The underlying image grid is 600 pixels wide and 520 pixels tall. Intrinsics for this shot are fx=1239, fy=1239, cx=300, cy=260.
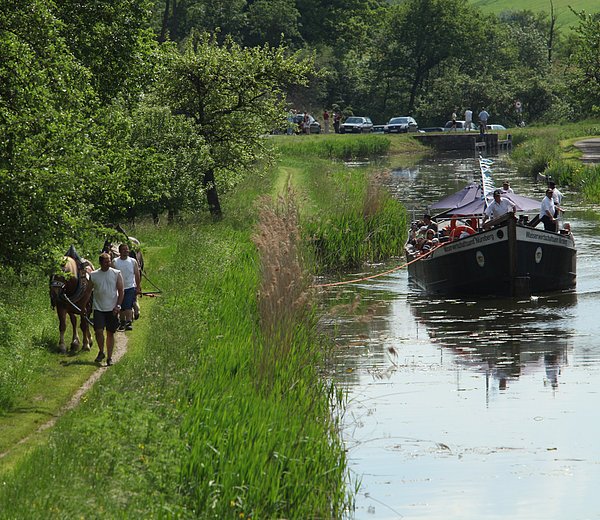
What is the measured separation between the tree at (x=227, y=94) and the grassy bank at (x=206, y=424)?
13.9 metres

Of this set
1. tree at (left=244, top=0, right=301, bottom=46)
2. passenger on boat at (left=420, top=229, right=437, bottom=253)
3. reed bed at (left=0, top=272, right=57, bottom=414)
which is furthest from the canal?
tree at (left=244, top=0, right=301, bottom=46)

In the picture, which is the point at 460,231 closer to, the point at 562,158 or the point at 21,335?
the point at 21,335

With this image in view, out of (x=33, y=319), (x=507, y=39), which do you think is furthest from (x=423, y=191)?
(x=507, y=39)

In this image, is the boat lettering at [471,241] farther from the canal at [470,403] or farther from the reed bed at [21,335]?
the reed bed at [21,335]

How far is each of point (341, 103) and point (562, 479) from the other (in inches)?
3581

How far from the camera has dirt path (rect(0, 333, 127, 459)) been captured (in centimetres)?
1446

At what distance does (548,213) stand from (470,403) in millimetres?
13819

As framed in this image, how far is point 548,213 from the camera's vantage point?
31750 millimetres

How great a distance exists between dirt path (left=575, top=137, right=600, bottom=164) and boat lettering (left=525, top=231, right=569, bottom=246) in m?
28.7

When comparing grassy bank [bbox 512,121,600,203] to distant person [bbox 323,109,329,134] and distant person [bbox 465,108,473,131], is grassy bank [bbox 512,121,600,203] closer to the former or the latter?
distant person [bbox 465,108,473,131]

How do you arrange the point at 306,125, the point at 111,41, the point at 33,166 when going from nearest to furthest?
1. the point at 33,166
2. the point at 111,41
3. the point at 306,125

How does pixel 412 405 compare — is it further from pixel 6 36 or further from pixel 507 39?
pixel 507 39

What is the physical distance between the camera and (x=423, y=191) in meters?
55.5

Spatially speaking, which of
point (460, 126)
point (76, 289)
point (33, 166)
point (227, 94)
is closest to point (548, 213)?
point (227, 94)
